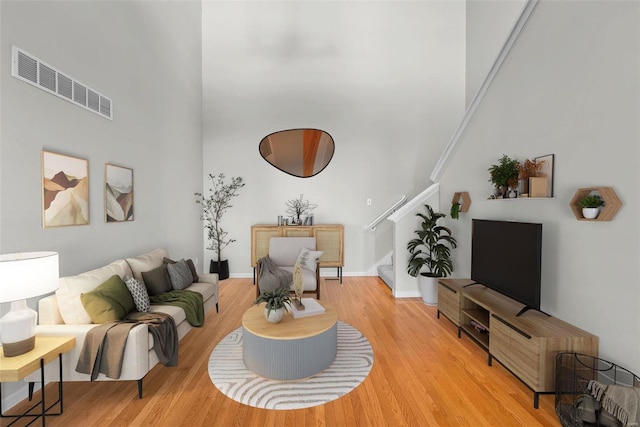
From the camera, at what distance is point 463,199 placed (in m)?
3.84

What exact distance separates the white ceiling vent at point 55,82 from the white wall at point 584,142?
4.25m

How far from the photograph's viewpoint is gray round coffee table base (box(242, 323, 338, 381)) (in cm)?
230

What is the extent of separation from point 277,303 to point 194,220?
11.2ft

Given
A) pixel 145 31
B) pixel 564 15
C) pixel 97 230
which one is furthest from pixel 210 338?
pixel 564 15

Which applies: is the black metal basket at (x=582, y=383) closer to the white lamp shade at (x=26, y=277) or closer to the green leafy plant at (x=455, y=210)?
the green leafy plant at (x=455, y=210)

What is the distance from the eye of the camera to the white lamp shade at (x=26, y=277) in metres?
1.65

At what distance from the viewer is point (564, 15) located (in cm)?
240

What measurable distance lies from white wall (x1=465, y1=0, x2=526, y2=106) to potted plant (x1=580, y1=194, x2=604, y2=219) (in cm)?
348

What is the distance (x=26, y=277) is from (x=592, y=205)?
12.2 feet

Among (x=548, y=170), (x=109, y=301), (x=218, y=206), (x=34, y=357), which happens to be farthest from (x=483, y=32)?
(x=34, y=357)

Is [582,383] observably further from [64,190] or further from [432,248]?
[64,190]

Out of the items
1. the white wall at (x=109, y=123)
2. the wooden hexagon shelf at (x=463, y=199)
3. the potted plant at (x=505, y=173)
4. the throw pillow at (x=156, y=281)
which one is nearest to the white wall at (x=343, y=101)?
the white wall at (x=109, y=123)

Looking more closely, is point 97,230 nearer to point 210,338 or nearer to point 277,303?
point 210,338

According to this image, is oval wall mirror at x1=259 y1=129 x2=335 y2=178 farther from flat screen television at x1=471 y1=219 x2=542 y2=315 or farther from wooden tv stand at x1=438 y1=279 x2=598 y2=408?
wooden tv stand at x1=438 y1=279 x2=598 y2=408
